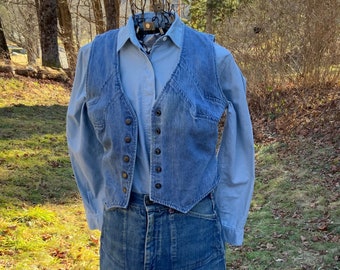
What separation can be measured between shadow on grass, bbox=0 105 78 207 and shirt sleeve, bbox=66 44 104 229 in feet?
10.0

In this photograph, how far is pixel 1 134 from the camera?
263 inches

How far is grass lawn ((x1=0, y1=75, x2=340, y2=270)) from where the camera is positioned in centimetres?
385

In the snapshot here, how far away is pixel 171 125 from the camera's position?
4.58ft

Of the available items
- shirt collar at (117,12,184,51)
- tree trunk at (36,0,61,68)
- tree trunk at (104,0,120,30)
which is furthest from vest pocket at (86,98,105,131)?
tree trunk at (104,0,120,30)

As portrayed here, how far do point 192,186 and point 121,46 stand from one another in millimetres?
519

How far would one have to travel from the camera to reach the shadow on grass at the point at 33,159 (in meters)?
4.92

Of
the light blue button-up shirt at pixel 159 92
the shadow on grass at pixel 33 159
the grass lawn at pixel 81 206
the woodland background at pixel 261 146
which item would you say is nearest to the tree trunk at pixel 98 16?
the woodland background at pixel 261 146

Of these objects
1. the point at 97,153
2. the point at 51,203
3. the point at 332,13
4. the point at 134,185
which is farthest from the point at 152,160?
the point at 332,13

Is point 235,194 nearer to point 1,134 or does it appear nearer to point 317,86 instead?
point 1,134

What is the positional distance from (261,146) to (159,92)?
6.51m

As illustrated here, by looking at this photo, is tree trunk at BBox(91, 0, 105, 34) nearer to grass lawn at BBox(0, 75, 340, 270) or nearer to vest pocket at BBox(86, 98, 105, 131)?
grass lawn at BBox(0, 75, 340, 270)

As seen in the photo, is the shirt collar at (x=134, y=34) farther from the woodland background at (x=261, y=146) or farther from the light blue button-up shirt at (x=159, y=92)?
the woodland background at (x=261, y=146)

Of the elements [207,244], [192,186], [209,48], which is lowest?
[207,244]

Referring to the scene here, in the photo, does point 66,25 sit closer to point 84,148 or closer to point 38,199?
point 38,199
